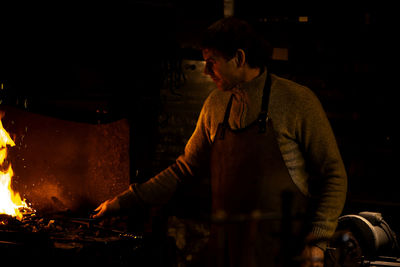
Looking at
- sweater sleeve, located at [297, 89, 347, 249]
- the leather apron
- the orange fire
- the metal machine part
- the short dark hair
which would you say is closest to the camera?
sweater sleeve, located at [297, 89, 347, 249]

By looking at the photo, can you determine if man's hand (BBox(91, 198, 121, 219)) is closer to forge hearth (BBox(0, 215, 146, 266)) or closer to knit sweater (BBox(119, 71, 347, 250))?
forge hearth (BBox(0, 215, 146, 266))

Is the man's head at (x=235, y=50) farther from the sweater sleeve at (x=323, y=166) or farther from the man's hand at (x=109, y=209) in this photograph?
the man's hand at (x=109, y=209)

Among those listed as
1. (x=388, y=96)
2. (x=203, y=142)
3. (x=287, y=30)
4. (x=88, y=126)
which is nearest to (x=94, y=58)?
(x=88, y=126)

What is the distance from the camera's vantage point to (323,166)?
344cm

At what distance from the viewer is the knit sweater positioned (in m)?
3.39

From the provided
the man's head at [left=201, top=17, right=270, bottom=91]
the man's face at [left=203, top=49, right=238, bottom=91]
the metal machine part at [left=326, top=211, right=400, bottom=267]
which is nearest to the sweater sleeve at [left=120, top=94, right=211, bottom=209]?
the man's face at [left=203, top=49, right=238, bottom=91]

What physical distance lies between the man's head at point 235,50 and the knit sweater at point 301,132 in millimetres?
100

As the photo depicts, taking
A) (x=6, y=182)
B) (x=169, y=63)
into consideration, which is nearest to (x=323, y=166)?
(x=169, y=63)

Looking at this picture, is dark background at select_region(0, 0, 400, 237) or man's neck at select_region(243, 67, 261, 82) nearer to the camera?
man's neck at select_region(243, 67, 261, 82)

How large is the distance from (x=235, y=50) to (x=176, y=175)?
1.16 m

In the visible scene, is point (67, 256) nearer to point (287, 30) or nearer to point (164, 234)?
point (164, 234)

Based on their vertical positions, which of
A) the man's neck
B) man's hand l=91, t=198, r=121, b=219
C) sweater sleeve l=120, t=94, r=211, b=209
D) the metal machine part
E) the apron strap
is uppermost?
A: the man's neck

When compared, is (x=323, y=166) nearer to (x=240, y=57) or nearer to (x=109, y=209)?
(x=240, y=57)

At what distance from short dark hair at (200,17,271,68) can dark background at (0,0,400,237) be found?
1425 millimetres
